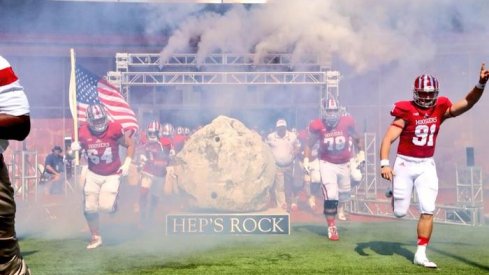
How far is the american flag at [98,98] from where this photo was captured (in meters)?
11.5

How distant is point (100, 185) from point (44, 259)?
181 cm

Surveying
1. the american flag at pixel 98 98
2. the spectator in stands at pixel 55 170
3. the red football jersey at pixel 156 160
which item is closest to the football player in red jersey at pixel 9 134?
the american flag at pixel 98 98

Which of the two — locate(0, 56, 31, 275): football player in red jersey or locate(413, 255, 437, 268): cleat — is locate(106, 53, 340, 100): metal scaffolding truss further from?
locate(0, 56, 31, 275): football player in red jersey

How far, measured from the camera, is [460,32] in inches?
785

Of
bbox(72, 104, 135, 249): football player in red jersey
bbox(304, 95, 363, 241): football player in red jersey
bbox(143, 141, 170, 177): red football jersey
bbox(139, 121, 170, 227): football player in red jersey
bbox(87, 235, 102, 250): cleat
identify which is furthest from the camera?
bbox(143, 141, 170, 177): red football jersey

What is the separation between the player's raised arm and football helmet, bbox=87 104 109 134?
491 centimetres

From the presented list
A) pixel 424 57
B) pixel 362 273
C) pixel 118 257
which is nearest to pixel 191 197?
pixel 118 257

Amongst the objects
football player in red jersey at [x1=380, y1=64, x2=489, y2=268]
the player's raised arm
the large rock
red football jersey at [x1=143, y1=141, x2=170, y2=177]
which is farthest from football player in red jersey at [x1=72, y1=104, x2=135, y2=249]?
the player's raised arm

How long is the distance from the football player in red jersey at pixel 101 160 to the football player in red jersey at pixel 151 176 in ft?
9.15

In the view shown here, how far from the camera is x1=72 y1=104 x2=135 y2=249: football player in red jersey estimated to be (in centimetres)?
862

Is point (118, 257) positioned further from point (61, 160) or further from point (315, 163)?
point (61, 160)

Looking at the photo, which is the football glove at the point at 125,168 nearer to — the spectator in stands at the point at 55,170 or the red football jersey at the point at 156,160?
the red football jersey at the point at 156,160

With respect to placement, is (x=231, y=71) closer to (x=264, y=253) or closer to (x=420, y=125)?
(x=264, y=253)

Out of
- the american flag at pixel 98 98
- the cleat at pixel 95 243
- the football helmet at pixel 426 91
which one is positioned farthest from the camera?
the american flag at pixel 98 98
